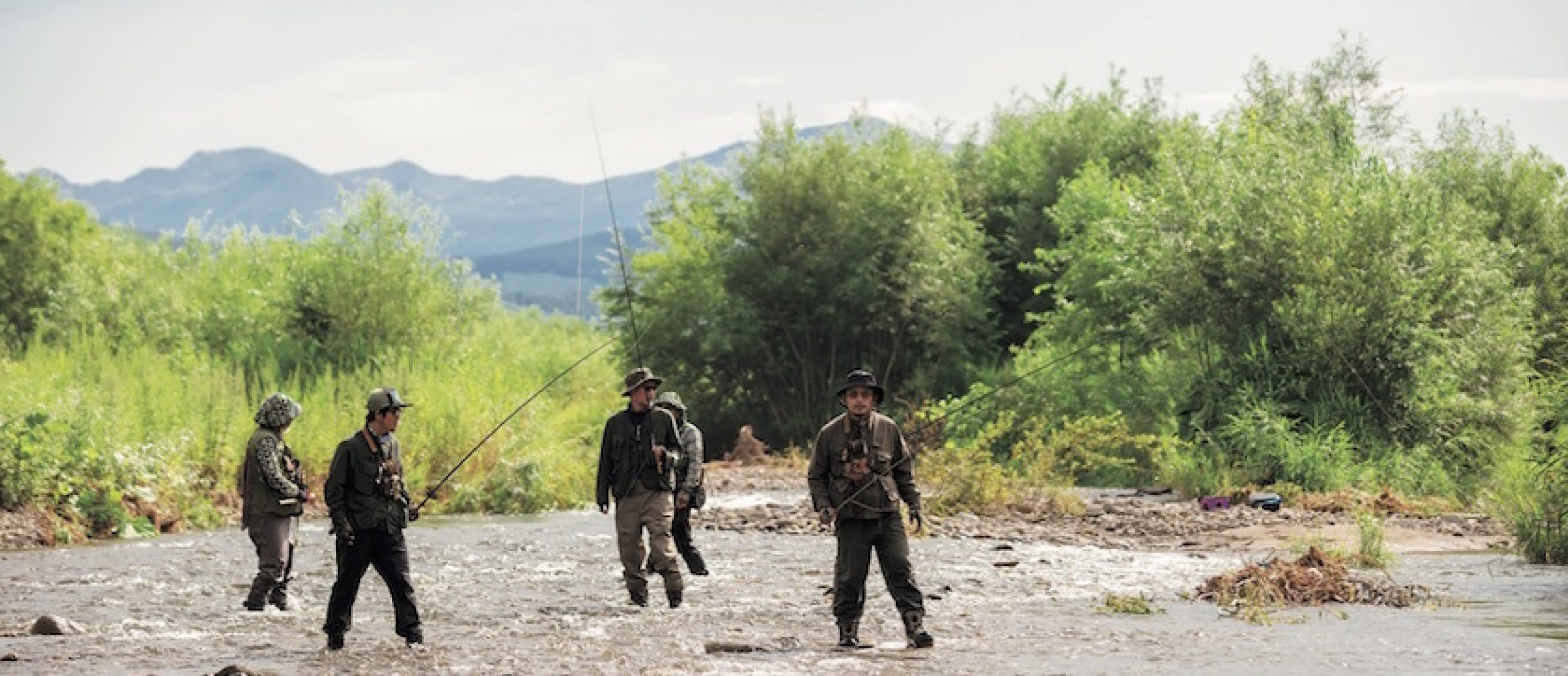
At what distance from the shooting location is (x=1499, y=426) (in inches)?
1137

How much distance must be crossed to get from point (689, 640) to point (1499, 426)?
20582 mm

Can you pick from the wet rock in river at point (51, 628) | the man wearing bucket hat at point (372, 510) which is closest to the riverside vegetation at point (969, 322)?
the man wearing bucket hat at point (372, 510)

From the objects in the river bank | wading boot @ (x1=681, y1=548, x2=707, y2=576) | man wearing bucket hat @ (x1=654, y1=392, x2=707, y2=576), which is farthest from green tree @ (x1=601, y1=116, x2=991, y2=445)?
man wearing bucket hat @ (x1=654, y1=392, x2=707, y2=576)

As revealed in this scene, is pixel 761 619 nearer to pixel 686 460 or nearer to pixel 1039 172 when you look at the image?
pixel 686 460

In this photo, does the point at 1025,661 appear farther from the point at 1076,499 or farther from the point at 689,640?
the point at 1076,499

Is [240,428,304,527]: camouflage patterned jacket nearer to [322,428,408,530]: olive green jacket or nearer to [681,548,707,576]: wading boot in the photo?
[322,428,408,530]: olive green jacket

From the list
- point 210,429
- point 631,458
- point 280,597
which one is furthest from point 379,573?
point 210,429

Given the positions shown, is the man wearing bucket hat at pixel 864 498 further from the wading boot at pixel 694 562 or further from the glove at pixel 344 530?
the wading boot at pixel 694 562

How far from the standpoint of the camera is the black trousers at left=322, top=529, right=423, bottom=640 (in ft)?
39.1

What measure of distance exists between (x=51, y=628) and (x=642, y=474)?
4.77 metres

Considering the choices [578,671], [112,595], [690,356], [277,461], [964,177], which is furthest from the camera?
[964,177]

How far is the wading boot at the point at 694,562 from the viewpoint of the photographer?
16797 millimetres

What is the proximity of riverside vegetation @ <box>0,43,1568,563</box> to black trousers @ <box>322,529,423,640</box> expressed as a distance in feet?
11.8

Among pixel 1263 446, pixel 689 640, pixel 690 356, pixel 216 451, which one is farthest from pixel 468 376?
pixel 689 640
